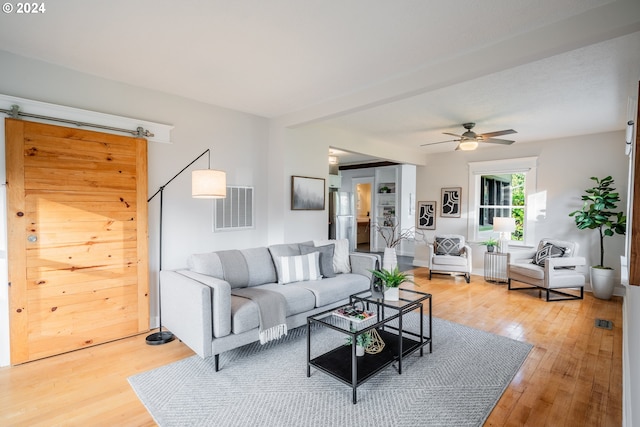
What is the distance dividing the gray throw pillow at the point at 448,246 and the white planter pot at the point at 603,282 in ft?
6.38

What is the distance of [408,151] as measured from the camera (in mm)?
6598

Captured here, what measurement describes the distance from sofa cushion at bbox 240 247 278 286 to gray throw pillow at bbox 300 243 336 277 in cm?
42

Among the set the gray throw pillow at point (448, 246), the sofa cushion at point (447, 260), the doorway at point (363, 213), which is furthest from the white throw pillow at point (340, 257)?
the doorway at point (363, 213)

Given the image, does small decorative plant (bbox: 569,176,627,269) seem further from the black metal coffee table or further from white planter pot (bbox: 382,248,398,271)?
the black metal coffee table

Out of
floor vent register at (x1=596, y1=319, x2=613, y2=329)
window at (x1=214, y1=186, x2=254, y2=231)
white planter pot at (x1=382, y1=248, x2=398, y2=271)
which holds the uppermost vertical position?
window at (x1=214, y1=186, x2=254, y2=231)

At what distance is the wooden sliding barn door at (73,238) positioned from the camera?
2666 mm

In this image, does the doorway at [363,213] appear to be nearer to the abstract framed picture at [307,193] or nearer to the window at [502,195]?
the window at [502,195]

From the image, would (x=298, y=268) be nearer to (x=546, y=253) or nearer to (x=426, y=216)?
(x=546, y=253)

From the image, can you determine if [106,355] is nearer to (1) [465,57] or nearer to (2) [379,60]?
(2) [379,60]

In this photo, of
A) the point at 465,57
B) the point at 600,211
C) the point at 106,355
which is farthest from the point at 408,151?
the point at 106,355

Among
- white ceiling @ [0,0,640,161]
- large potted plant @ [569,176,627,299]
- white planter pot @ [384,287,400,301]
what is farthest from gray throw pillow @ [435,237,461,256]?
white planter pot @ [384,287,400,301]

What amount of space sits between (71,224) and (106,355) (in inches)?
47.9

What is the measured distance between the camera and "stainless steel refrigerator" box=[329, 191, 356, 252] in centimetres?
826

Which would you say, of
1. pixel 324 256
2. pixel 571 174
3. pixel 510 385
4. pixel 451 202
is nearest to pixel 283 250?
pixel 324 256
